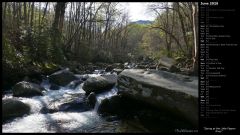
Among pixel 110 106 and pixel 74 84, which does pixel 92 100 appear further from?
pixel 74 84

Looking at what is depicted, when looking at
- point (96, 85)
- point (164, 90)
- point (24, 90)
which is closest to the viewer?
point (164, 90)

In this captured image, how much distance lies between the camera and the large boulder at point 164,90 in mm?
6469

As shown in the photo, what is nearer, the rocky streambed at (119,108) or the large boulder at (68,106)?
the rocky streambed at (119,108)

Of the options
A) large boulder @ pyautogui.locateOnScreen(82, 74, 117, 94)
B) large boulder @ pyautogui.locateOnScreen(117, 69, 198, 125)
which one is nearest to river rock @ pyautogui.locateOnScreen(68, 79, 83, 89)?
large boulder @ pyautogui.locateOnScreen(82, 74, 117, 94)

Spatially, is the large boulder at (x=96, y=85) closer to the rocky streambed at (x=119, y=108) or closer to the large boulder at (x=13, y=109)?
the rocky streambed at (x=119, y=108)

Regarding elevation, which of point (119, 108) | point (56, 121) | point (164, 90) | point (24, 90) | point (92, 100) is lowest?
point (56, 121)

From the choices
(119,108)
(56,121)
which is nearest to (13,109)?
(56,121)

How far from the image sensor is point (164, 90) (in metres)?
7.09

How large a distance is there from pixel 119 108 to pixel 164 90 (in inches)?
81.8

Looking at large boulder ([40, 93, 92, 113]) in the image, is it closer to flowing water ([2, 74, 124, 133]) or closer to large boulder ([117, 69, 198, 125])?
flowing water ([2, 74, 124, 133])

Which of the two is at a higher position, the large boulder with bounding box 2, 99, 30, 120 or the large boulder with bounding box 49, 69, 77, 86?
the large boulder with bounding box 49, 69, 77, 86

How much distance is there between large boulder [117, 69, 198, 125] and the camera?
255 inches

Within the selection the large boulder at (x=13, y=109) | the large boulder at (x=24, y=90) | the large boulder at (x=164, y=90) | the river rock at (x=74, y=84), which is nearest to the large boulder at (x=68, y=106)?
the large boulder at (x=13, y=109)

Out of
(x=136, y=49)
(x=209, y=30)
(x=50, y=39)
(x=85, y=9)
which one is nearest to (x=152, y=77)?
(x=209, y=30)
